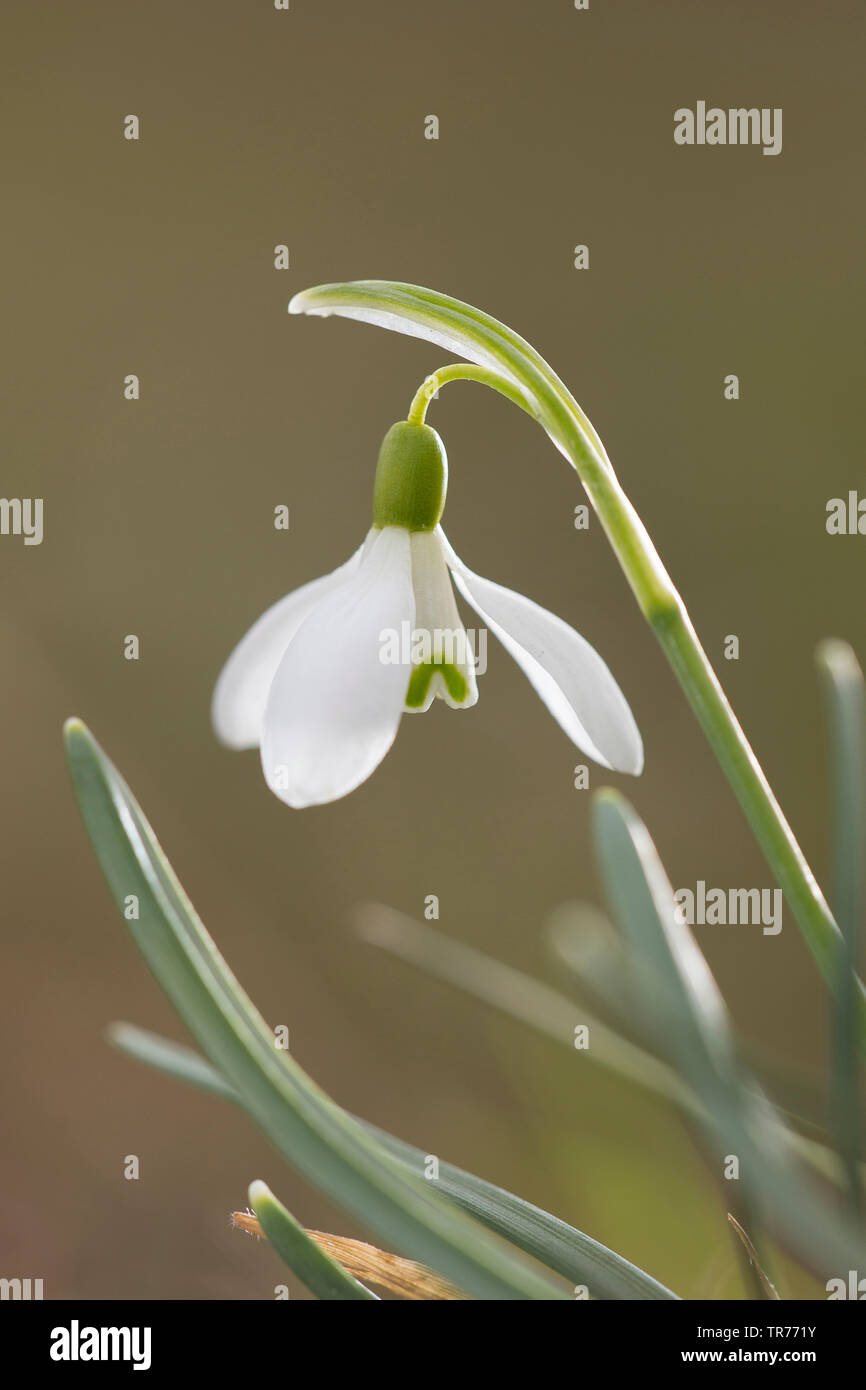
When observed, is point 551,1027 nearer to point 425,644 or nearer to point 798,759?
point 425,644

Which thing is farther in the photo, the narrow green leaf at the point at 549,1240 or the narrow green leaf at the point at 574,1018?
the narrow green leaf at the point at 574,1018

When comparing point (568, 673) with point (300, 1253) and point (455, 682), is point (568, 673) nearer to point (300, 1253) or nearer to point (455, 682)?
point (455, 682)

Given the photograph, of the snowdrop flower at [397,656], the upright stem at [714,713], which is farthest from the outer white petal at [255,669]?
the upright stem at [714,713]

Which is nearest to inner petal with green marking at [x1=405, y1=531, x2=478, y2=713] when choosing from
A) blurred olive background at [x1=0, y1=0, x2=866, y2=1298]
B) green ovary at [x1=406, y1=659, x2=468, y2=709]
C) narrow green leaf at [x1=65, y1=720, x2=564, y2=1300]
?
green ovary at [x1=406, y1=659, x2=468, y2=709]

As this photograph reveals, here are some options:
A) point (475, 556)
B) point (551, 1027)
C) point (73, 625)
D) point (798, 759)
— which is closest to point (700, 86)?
point (475, 556)

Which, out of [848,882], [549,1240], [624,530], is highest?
[624,530]

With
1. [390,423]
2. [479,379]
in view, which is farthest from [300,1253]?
[390,423]

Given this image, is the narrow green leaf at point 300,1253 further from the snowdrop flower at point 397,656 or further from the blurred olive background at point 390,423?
the blurred olive background at point 390,423
